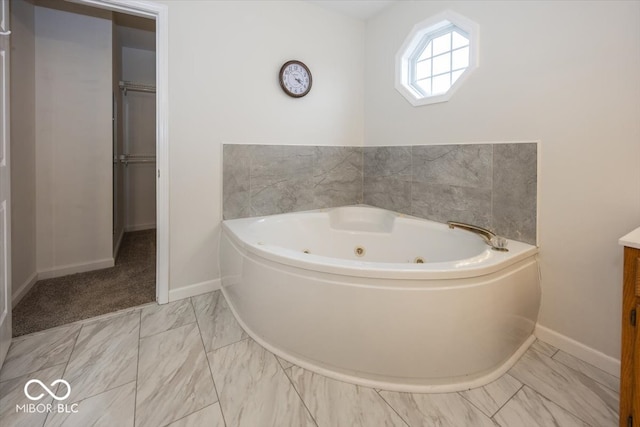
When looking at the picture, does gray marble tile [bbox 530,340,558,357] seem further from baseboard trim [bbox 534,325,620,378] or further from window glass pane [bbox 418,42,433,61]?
window glass pane [bbox 418,42,433,61]

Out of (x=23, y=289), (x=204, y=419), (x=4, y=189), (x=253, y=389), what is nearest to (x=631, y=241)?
(x=253, y=389)

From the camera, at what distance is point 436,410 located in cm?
126

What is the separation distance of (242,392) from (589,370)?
1731mm

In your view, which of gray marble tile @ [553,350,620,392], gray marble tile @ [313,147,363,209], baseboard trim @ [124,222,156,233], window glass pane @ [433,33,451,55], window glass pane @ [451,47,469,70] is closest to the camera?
gray marble tile @ [553,350,620,392]

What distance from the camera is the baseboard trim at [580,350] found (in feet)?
4.90

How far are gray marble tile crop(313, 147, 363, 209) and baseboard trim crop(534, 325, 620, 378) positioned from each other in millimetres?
1812

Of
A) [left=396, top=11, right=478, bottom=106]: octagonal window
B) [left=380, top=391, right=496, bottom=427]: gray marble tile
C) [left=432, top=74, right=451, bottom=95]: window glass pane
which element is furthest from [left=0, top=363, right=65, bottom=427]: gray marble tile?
[left=432, top=74, right=451, bottom=95]: window glass pane

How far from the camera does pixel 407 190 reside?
2.56 meters

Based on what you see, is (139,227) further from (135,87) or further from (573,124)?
(573,124)

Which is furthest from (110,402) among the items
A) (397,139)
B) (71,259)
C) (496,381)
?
(397,139)

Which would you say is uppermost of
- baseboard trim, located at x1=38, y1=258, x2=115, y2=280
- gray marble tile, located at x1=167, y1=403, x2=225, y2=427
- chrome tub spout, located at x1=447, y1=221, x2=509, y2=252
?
chrome tub spout, located at x1=447, y1=221, x2=509, y2=252

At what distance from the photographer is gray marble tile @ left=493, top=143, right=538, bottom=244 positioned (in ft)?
5.78

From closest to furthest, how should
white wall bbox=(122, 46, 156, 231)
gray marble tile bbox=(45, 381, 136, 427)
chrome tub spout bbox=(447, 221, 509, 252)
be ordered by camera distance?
gray marble tile bbox=(45, 381, 136, 427)
chrome tub spout bbox=(447, 221, 509, 252)
white wall bbox=(122, 46, 156, 231)

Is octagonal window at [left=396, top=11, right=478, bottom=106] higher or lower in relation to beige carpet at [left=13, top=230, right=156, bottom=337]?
higher
